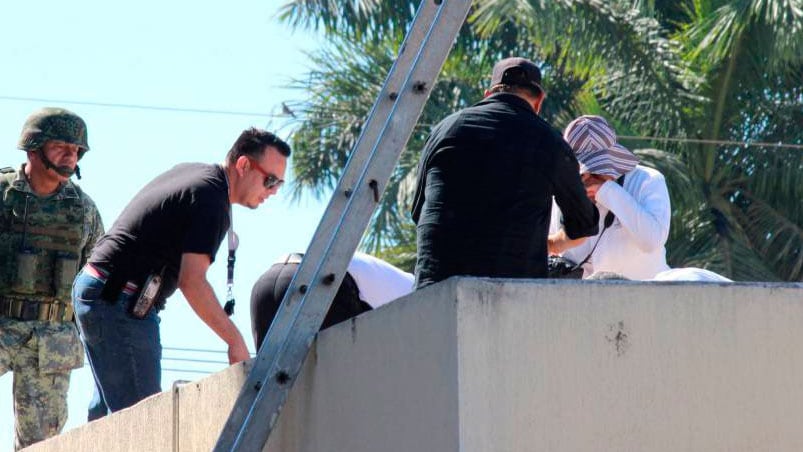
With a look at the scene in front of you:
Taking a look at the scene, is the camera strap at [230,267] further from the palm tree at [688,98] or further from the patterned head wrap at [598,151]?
the palm tree at [688,98]

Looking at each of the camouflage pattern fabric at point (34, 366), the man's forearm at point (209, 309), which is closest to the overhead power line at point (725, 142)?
the camouflage pattern fabric at point (34, 366)

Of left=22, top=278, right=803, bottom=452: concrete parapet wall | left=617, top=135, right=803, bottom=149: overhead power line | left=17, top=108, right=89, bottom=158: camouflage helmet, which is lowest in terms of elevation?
left=22, top=278, right=803, bottom=452: concrete parapet wall

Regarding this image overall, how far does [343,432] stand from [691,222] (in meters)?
15.5

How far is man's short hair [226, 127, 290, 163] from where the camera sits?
225 inches

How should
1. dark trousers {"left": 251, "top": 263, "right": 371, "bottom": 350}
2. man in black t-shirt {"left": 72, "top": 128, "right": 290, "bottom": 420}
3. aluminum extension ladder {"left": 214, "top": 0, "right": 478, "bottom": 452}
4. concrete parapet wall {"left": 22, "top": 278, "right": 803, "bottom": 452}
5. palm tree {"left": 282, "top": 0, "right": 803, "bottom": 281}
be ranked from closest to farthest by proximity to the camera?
concrete parapet wall {"left": 22, "top": 278, "right": 803, "bottom": 452} → aluminum extension ladder {"left": 214, "top": 0, "right": 478, "bottom": 452} → dark trousers {"left": 251, "top": 263, "right": 371, "bottom": 350} → man in black t-shirt {"left": 72, "top": 128, "right": 290, "bottom": 420} → palm tree {"left": 282, "top": 0, "right": 803, "bottom": 281}

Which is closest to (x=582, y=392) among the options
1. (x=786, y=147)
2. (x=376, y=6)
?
(x=786, y=147)

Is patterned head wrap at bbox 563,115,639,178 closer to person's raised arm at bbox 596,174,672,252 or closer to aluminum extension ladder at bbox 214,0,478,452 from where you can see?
person's raised arm at bbox 596,174,672,252

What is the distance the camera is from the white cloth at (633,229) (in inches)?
214

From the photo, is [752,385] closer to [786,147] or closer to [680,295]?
[680,295]

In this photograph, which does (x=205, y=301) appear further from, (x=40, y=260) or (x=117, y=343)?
(x=40, y=260)

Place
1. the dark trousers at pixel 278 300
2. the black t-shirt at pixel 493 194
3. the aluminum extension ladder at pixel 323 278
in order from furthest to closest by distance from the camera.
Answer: the dark trousers at pixel 278 300, the black t-shirt at pixel 493 194, the aluminum extension ladder at pixel 323 278

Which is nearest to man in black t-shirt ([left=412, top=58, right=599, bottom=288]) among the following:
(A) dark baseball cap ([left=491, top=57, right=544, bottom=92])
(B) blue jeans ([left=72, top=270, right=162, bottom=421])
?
(A) dark baseball cap ([left=491, top=57, right=544, bottom=92])

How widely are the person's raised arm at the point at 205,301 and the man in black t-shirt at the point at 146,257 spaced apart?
0.04 meters

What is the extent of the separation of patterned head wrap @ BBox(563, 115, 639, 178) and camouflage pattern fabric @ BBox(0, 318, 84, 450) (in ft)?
7.66
